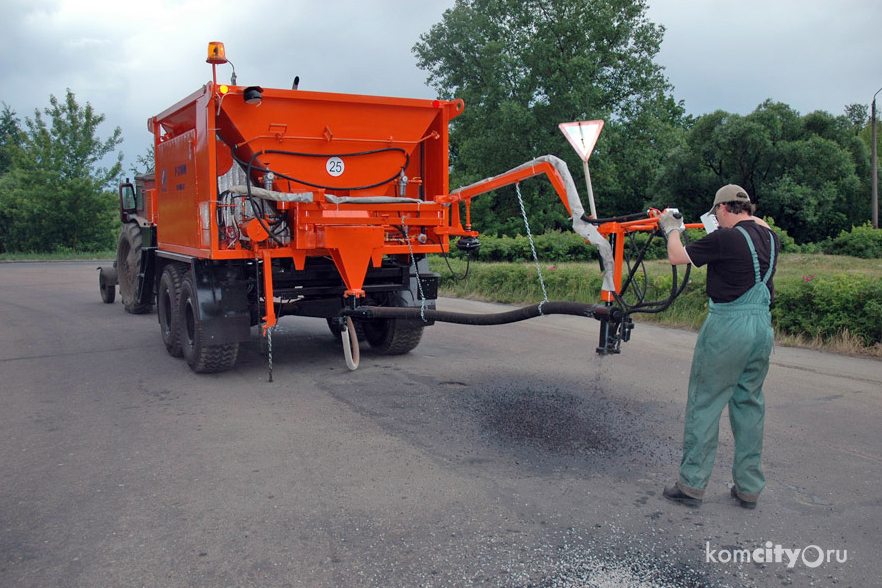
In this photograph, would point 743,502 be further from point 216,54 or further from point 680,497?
point 216,54

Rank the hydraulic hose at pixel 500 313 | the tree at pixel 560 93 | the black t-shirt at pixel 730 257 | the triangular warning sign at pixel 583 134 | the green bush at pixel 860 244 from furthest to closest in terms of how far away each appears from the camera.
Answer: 1. the tree at pixel 560 93
2. the green bush at pixel 860 244
3. the triangular warning sign at pixel 583 134
4. the hydraulic hose at pixel 500 313
5. the black t-shirt at pixel 730 257

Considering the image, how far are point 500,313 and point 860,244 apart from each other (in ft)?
68.8

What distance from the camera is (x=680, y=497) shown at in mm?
4121

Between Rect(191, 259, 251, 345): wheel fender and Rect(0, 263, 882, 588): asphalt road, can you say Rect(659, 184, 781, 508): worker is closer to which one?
Rect(0, 263, 882, 588): asphalt road

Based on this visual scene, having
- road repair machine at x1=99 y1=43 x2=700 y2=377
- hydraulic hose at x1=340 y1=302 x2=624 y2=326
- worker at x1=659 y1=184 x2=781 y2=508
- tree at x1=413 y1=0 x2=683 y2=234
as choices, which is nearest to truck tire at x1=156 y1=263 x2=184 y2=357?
road repair machine at x1=99 y1=43 x2=700 y2=377

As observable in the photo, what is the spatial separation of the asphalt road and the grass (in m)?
0.58

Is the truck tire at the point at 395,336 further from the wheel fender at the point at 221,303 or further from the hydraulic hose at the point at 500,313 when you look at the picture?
the wheel fender at the point at 221,303

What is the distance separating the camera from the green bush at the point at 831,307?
325 inches

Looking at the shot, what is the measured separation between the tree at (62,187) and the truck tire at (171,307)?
27.2 metres

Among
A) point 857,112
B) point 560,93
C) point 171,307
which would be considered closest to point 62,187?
point 560,93

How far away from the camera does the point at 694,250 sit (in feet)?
13.1

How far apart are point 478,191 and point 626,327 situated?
Answer: 104 inches

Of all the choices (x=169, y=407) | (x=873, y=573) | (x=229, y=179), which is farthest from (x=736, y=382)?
(x=229, y=179)

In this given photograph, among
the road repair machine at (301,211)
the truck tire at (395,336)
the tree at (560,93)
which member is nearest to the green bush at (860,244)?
the tree at (560,93)
